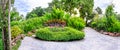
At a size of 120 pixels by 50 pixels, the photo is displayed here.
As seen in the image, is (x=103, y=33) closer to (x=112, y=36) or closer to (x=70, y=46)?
(x=112, y=36)

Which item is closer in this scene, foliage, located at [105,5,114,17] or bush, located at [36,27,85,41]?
bush, located at [36,27,85,41]

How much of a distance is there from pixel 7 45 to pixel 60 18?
5.92m

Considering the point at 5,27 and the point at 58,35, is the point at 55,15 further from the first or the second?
the point at 5,27

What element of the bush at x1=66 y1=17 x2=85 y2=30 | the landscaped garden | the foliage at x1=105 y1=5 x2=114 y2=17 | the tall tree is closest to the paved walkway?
the landscaped garden

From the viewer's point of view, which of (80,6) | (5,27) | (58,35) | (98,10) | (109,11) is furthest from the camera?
(98,10)

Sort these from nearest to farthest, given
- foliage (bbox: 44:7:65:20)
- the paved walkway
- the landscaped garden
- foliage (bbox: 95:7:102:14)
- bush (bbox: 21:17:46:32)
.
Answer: the paved walkway → the landscaped garden → bush (bbox: 21:17:46:32) → foliage (bbox: 44:7:65:20) → foliage (bbox: 95:7:102:14)

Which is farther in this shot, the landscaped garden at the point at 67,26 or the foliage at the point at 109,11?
the foliage at the point at 109,11

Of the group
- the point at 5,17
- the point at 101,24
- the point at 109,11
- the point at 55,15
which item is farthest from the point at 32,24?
the point at 5,17

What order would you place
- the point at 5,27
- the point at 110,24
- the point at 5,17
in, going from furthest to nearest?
the point at 110,24 < the point at 5,27 < the point at 5,17

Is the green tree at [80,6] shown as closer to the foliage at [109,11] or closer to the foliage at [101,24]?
the foliage at [101,24]

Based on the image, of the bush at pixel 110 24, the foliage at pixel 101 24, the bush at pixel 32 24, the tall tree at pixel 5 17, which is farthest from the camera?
the foliage at pixel 101 24

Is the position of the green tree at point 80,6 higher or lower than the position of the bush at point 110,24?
higher

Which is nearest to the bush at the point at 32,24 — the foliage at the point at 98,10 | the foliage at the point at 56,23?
the foliage at the point at 56,23

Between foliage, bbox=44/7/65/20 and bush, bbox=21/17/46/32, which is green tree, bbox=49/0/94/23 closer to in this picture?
foliage, bbox=44/7/65/20
